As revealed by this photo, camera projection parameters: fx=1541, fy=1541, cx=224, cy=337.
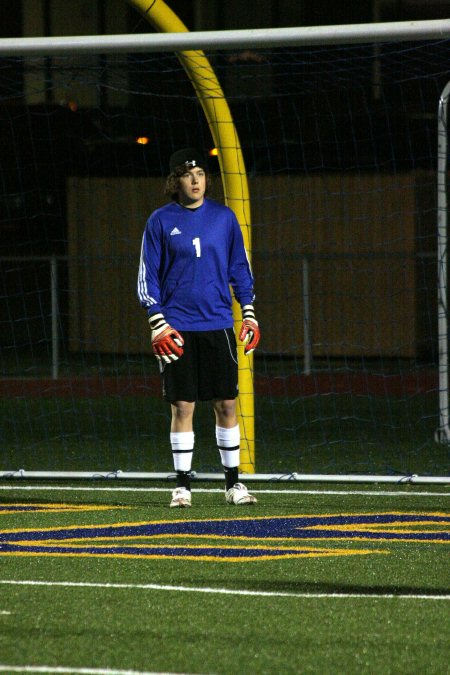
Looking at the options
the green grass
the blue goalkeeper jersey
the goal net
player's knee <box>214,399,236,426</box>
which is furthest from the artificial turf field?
the goal net

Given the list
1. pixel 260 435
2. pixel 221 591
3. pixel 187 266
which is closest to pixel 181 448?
pixel 187 266

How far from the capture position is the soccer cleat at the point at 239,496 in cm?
834

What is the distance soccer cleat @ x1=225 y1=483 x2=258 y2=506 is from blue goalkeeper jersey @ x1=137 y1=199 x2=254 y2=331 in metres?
0.89

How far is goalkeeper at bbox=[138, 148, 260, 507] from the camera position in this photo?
8180 millimetres

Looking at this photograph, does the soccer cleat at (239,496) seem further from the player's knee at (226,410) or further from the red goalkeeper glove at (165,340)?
the red goalkeeper glove at (165,340)

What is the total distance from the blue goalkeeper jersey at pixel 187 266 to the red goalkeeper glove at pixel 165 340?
4.0 inches

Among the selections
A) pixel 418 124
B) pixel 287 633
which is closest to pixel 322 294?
pixel 418 124

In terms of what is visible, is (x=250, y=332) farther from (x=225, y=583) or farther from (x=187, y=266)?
(x=225, y=583)

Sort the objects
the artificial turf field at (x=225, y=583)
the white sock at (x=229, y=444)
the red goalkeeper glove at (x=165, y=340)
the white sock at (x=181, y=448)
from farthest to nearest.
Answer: the white sock at (x=229, y=444), the white sock at (x=181, y=448), the red goalkeeper glove at (x=165, y=340), the artificial turf field at (x=225, y=583)

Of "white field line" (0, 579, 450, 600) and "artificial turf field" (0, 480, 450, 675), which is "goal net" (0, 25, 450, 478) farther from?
"white field line" (0, 579, 450, 600)

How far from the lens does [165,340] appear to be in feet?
26.3

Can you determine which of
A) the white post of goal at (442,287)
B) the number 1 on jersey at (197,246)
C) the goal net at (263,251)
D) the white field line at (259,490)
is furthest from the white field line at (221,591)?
the goal net at (263,251)

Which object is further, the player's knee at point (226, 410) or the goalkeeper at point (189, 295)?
the player's knee at point (226, 410)

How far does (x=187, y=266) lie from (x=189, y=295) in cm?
16
